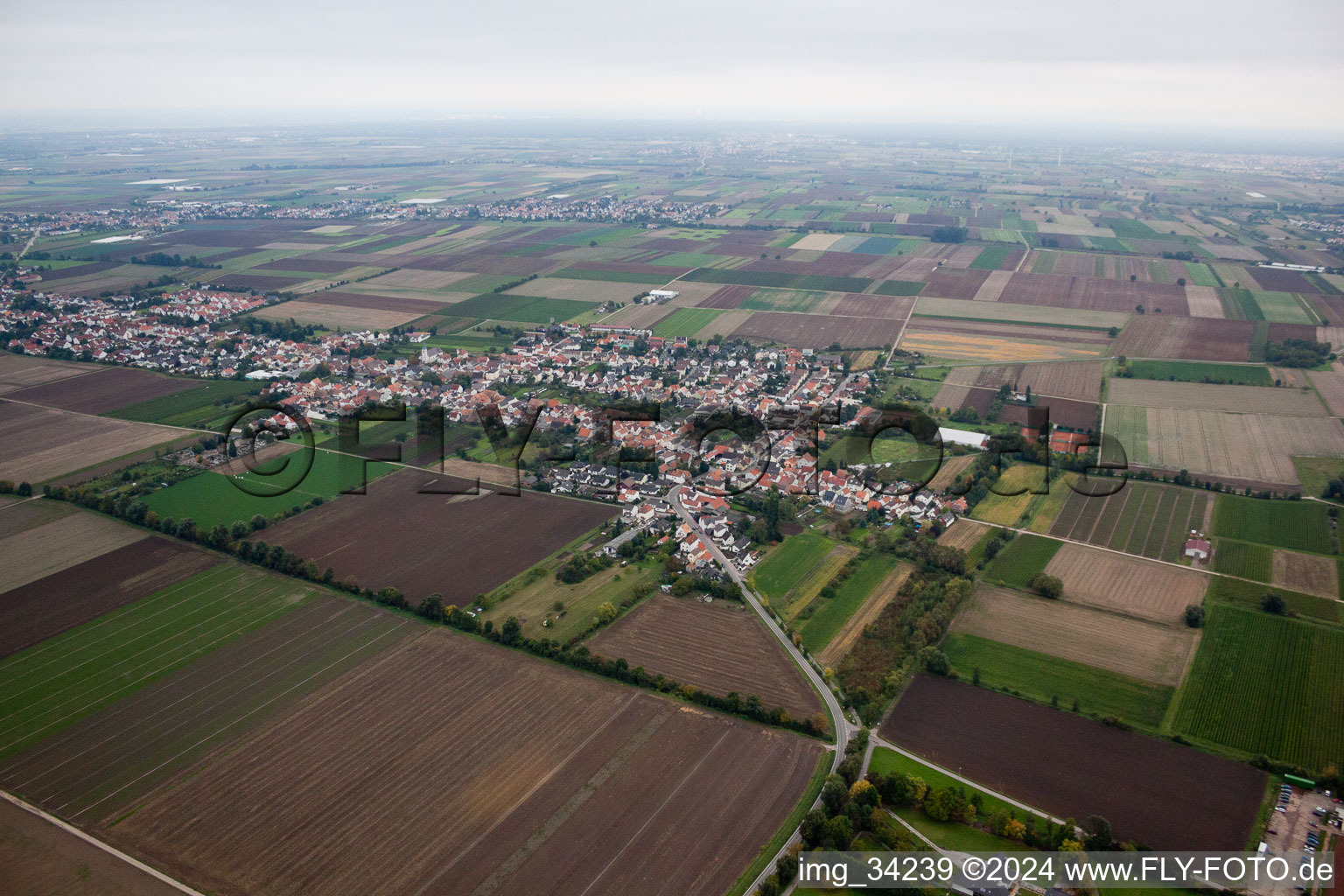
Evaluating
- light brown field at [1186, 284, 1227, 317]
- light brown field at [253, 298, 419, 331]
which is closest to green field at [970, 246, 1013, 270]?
light brown field at [1186, 284, 1227, 317]

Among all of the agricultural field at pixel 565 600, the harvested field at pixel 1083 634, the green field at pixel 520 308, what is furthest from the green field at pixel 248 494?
the green field at pixel 520 308

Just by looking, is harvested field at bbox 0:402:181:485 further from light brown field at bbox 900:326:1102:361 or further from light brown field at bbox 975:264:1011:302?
light brown field at bbox 975:264:1011:302

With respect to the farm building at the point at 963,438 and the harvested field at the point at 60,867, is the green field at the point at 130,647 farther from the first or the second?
the farm building at the point at 963,438

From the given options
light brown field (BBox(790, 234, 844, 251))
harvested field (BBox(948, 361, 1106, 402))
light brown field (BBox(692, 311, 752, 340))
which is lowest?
harvested field (BBox(948, 361, 1106, 402))

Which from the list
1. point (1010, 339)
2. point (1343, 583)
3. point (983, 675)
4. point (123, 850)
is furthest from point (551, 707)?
point (1010, 339)

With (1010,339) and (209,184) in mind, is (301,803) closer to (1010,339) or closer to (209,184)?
(1010,339)

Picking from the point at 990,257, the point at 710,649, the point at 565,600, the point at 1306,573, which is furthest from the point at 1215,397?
the point at 990,257
